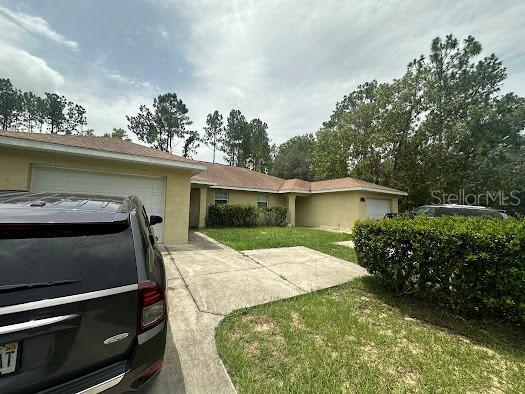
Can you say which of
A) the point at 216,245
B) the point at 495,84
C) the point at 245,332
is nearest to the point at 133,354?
the point at 245,332

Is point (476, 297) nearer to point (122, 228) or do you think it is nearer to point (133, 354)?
point (133, 354)

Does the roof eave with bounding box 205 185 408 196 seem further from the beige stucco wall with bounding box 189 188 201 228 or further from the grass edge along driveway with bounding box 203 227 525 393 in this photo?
the grass edge along driveway with bounding box 203 227 525 393

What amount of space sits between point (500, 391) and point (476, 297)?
147cm

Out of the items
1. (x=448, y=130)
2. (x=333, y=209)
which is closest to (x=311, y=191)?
(x=333, y=209)

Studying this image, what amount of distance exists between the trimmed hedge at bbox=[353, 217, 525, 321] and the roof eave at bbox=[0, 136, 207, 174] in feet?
20.7

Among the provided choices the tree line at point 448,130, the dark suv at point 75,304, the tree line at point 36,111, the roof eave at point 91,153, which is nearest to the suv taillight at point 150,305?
the dark suv at point 75,304

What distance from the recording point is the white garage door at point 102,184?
6.53 metres

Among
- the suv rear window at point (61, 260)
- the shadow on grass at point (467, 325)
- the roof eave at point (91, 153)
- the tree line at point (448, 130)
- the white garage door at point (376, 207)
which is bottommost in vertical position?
the shadow on grass at point (467, 325)

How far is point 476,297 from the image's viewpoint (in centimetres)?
333

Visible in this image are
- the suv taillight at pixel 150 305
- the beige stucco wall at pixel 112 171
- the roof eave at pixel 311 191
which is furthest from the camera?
the roof eave at pixel 311 191

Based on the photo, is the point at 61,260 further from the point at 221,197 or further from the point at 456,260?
the point at 221,197

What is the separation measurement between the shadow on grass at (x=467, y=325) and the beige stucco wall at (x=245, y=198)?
12.7 meters

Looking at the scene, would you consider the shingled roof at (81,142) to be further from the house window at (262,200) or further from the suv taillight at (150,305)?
the house window at (262,200)

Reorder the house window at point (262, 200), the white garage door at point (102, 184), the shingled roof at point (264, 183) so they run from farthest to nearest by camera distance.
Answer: the house window at point (262, 200)
the shingled roof at point (264, 183)
the white garage door at point (102, 184)
